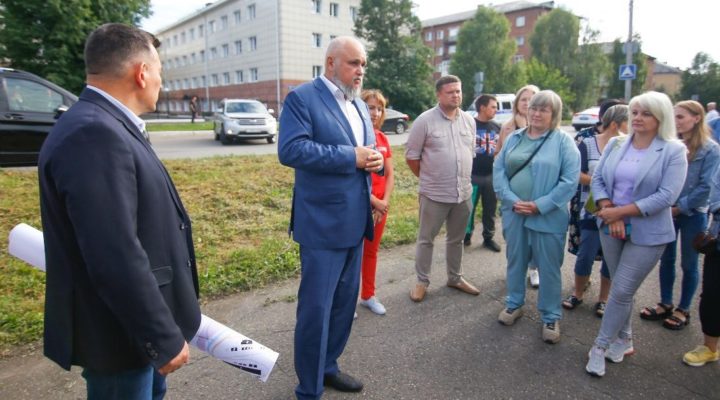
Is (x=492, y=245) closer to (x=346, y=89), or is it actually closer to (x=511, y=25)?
(x=346, y=89)

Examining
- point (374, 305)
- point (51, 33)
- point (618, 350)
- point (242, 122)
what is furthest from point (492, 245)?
point (51, 33)

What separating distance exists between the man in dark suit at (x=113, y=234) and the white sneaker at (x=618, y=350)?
2.95m

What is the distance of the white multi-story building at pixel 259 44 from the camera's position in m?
37.5

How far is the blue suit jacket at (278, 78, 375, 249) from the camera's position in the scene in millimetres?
2359

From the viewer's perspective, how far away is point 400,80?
33.4 m

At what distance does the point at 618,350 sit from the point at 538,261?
0.82 m

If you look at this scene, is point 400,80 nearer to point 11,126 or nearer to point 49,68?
point 49,68

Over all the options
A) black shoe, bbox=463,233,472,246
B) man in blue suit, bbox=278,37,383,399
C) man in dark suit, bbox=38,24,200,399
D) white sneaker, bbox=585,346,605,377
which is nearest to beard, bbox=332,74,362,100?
man in blue suit, bbox=278,37,383,399

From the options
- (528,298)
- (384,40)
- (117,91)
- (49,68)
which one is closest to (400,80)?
(384,40)

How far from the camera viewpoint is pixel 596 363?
2.96m

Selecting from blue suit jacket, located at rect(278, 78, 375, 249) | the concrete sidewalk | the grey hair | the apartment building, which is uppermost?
the apartment building

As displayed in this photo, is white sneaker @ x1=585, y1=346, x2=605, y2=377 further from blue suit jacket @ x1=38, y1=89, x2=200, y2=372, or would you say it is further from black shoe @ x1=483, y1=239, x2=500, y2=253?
blue suit jacket @ x1=38, y1=89, x2=200, y2=372

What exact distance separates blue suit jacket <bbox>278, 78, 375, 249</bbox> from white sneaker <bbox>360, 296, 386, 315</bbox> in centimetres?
135

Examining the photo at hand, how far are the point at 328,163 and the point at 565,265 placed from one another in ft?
12.7
